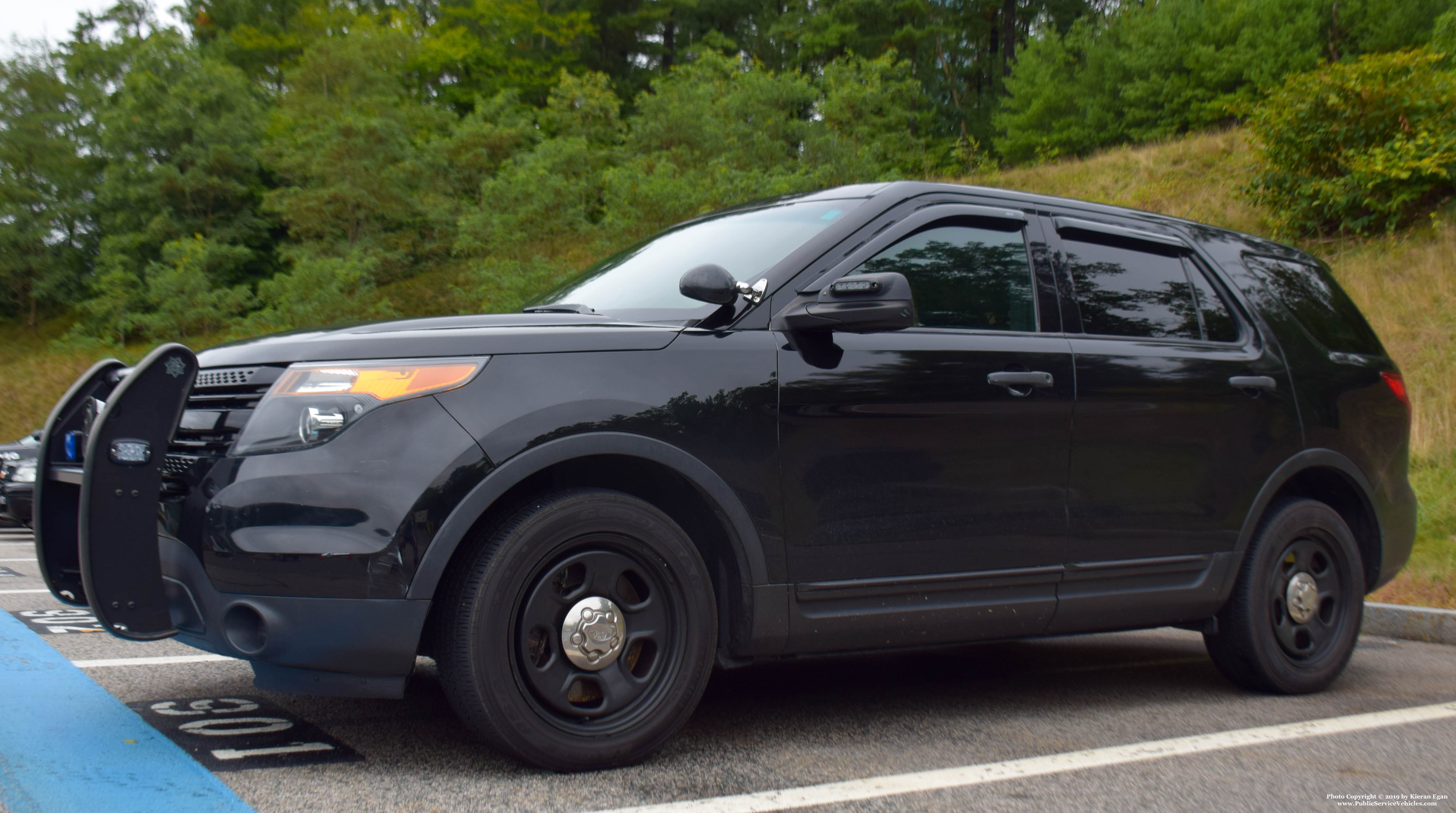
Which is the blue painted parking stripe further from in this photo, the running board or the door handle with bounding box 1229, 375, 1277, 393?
the door handle with bounding box 1229, 375, 1277, 393

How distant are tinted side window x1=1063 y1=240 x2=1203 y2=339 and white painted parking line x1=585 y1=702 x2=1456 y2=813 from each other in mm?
1501

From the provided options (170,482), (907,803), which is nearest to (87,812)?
(170,482)

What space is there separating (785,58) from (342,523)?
48.3m

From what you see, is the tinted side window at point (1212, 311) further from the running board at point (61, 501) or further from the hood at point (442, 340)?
the running board at point (61, 501)

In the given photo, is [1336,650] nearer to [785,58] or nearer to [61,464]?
[61,464]

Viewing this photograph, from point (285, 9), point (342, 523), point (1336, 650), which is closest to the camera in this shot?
point (342, 523)

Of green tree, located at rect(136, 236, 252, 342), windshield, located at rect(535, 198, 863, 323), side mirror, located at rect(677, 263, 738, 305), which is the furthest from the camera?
green tree, located at rect(136, 236, 252, 342)

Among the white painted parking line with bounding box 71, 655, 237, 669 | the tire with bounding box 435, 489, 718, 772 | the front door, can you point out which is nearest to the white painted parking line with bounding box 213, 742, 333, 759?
the tire with bounding box 435, 489, 718, 772

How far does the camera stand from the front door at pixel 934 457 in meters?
3.42

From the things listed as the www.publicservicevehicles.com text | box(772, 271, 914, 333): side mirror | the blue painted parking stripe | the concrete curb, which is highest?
box(772, 271, 914, 333): side mirror

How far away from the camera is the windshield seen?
145 inches

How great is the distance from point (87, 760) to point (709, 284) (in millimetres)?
2136

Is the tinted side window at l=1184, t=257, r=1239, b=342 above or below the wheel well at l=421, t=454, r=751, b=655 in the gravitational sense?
above

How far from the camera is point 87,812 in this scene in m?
2.58
